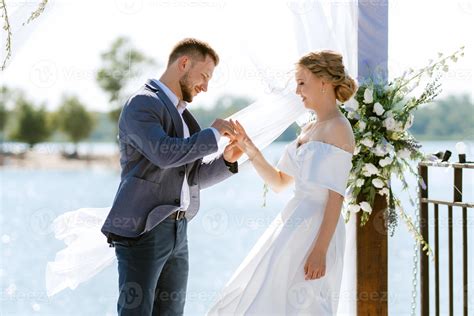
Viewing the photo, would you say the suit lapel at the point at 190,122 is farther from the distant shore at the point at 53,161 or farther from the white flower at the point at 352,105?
the distant shore at the point at 53,161

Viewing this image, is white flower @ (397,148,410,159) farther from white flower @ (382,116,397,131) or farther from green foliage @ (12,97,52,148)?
green foliage @ (12,97,52,148)

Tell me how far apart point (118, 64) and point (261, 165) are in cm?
2370

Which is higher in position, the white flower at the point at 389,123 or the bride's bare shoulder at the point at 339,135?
the white flower at the point at 389,123

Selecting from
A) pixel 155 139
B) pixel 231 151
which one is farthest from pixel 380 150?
pixel 155 139

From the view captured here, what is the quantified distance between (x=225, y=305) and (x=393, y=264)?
12.7 metres

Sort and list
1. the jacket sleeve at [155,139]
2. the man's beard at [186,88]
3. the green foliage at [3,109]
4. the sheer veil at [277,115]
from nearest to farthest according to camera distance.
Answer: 1. the jacket sleeve at [155,139]
2. the man's beard at [186,88]
3. the sheer veil at [277,115]
4. the green foliage at [3,109]

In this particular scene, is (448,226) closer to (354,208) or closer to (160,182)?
(354,208)

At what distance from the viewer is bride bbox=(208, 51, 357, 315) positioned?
269 centimetres

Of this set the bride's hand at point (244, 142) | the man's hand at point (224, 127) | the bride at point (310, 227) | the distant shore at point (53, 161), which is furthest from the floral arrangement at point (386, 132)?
the distant shore at point (53, 161)

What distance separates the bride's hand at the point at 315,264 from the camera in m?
2.65

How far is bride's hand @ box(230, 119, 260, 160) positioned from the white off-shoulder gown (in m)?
0.20

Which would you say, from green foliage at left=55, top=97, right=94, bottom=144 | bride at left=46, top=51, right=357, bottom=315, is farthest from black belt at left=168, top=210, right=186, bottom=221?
green foliage at left=55, top=97, right=94, bottom=144

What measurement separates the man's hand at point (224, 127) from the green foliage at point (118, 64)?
2046 cm

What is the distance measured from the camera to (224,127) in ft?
9.09
